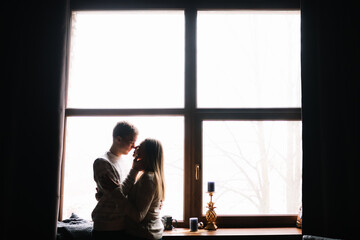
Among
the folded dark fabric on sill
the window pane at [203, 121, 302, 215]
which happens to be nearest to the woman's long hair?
the folded dark fabric on sill

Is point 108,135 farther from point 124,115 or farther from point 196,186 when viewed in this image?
point 196,186

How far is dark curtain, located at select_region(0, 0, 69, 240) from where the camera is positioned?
240cm

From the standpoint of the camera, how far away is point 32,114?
2500 mm

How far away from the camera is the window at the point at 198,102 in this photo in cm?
282

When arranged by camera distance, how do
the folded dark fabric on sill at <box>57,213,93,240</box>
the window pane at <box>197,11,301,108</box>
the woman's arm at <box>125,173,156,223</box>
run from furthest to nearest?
the window pane at <box>197,11,301,108</box>
the folded dark fabric on sill at <box>57,213,93,240</box>
the woman's arm at <box>125,173,156,223</box>

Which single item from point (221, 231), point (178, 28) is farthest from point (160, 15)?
point (221, 231)

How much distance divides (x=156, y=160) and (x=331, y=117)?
1435 millimetres

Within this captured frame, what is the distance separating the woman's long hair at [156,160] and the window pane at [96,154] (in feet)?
2.35

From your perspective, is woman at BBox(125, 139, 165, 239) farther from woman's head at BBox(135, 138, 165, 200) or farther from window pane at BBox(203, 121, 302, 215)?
window pane at BBox(203, 121, 302, 215)

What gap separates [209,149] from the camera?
285 centimetres

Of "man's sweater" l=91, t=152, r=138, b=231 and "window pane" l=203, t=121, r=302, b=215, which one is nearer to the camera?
"man's sweater" l=91, t=152, r=138, b=231

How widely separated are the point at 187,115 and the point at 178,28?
793mm

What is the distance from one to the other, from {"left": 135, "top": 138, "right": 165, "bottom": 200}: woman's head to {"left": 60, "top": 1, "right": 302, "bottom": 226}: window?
0.72 metres

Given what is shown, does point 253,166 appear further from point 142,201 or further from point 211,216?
point 142,201
